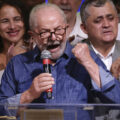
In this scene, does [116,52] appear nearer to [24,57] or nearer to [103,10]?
[103,10]

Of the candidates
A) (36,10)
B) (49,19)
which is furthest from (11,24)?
(49,19)

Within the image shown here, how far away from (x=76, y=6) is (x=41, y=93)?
87 centimetres

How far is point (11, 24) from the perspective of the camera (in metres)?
2.41

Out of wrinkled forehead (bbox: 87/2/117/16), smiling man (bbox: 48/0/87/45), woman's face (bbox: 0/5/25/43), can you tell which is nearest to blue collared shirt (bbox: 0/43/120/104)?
smiling man (bbox: 48/0/87/45)

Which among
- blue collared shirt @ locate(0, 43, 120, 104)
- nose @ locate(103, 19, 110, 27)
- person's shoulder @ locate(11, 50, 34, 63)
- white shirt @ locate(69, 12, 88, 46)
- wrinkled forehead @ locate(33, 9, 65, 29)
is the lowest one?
blue collared shirt @ locate(0, 43, 120, 104)

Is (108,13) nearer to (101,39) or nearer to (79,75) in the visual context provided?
(101,39)

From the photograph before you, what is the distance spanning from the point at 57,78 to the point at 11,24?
0.71 metres

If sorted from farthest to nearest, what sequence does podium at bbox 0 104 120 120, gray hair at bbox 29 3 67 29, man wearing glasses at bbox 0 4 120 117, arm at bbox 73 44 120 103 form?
gray hair at bbox 29 3 67 29 → man wearing glasses at bbox 0 4 120 117 → arm at bbox 73 44 120 103 → podium at bbox 0 104 120 120

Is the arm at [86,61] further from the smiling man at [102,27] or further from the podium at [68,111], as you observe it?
the podium at [68,111]

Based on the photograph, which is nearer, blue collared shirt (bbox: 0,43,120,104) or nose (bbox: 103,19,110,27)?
blue collared shirt (bbox: 0,43,120,104)

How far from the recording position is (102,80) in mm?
1902

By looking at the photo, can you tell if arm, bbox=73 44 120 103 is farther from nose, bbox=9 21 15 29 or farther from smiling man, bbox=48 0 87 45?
nose, bbox=9 21 15 29

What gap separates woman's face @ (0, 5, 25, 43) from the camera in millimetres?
2400

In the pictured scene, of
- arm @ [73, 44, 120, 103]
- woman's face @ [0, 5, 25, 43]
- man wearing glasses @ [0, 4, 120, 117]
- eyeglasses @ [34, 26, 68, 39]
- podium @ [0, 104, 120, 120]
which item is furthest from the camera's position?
woman's face @ [0, 5, 25, 43]
